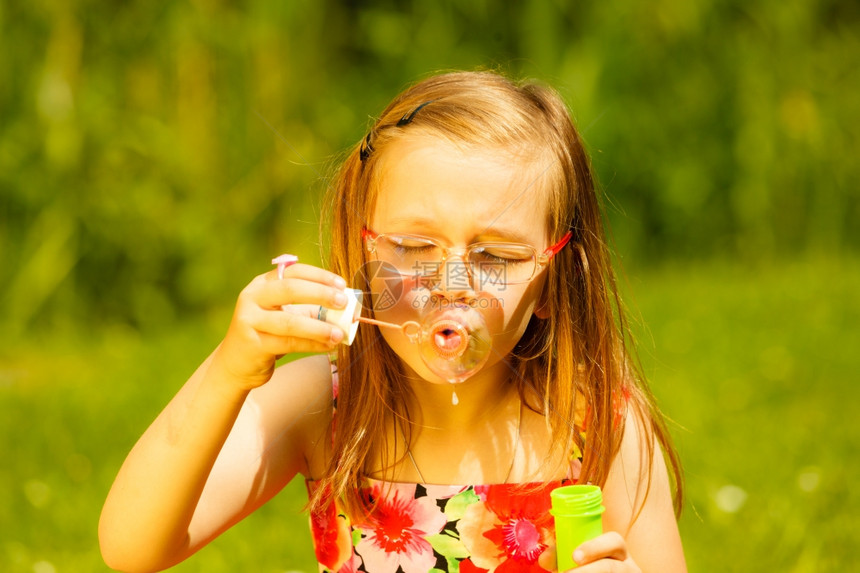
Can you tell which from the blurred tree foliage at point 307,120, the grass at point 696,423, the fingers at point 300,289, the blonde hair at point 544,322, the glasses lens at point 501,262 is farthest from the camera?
the blurred tree foliage at point 307,120

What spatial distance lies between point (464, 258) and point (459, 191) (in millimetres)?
90

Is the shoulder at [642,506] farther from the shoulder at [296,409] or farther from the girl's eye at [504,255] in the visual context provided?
the shoulder at [296,409]

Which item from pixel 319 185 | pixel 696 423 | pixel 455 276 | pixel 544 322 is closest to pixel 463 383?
pixel 544 322

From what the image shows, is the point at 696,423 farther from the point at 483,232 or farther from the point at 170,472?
the point at 170,472

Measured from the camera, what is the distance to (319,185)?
8.76ft

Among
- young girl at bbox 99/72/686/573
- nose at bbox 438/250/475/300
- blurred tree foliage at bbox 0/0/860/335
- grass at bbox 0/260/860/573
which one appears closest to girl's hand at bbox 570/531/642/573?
young girl at bbox 99/72/686/573

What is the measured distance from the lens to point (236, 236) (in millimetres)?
4355

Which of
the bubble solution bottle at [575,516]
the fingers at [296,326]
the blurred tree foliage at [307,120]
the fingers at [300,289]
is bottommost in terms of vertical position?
the bubble solution bottle at [575,516]

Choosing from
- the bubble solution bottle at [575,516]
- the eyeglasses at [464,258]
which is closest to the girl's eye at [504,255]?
the eyeglasses at [464,258]

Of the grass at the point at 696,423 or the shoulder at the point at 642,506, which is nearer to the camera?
the shoulder at the point at 642,506

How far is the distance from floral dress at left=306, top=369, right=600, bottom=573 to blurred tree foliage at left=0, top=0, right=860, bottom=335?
6.99 feet

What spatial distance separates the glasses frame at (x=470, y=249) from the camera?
4.75 ft

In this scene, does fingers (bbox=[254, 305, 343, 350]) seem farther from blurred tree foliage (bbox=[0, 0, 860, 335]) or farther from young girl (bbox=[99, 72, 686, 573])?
blurred tree foliage (bbox=[0, 0, 860, 335])

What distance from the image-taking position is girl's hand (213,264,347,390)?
4.09ft
